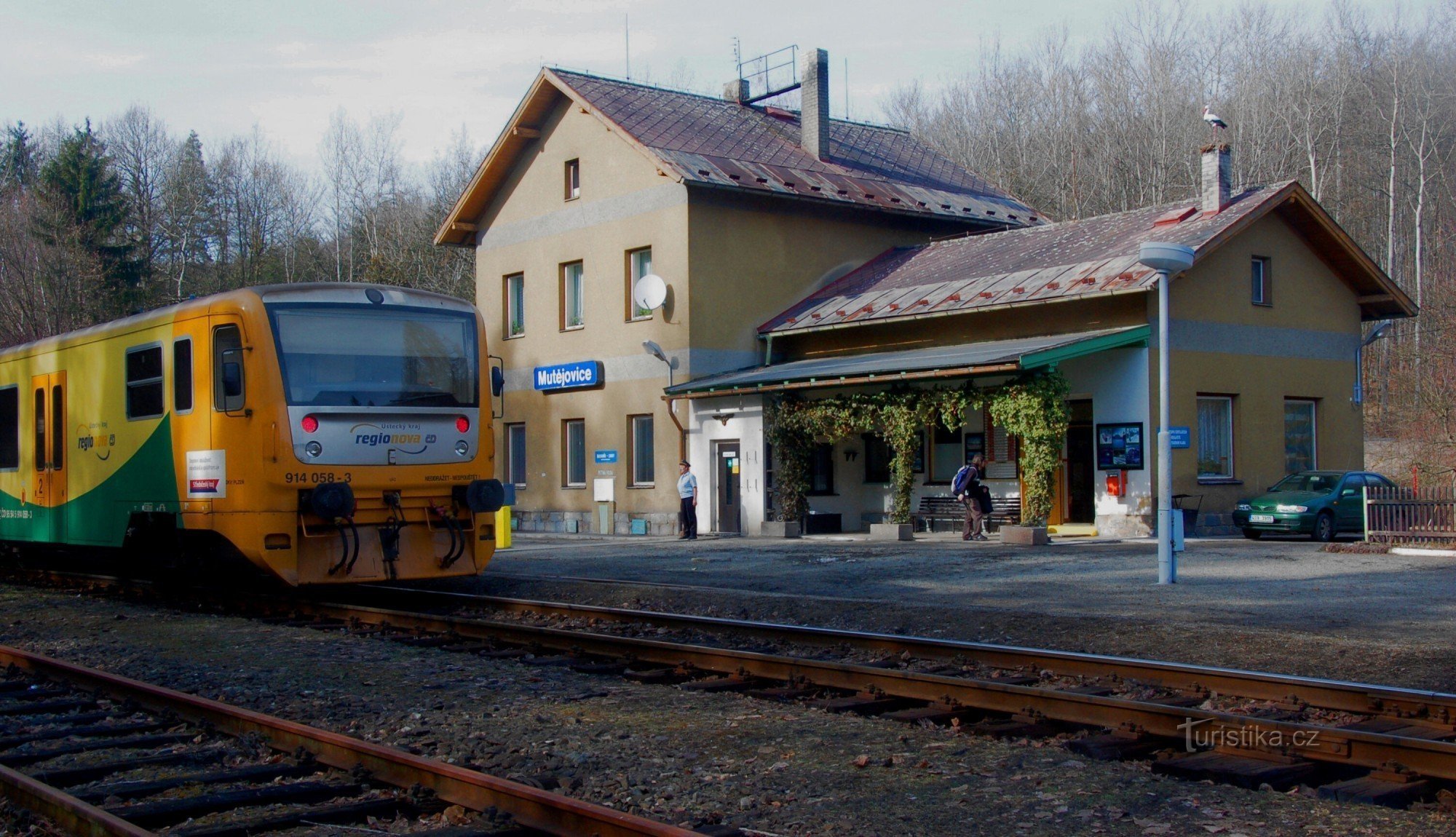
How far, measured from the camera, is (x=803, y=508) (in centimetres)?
2656

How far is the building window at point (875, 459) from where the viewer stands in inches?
1126

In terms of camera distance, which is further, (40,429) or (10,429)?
(10,429)

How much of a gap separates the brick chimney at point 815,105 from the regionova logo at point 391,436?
20.2m

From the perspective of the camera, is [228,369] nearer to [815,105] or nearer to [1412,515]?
[1412,515]

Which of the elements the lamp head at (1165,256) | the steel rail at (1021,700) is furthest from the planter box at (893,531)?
the steel rail at (1021,700)

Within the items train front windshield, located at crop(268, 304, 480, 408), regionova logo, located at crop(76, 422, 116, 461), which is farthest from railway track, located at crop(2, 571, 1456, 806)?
regionova logo, located at crop(76, 422, 116, 461)

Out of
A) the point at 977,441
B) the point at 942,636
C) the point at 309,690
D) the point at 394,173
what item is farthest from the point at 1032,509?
the point at 394,173

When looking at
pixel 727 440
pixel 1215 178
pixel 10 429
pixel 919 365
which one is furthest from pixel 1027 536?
pixel 10 429

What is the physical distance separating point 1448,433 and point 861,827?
28.3 m

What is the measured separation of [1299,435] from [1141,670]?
20150 mm

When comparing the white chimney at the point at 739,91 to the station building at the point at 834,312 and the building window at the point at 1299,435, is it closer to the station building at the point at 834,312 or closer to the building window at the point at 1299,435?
the station building at the point at 834,312

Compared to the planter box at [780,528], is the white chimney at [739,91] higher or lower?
higher

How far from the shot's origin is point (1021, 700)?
7621mm

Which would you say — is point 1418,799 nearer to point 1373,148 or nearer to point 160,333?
point 160,333
